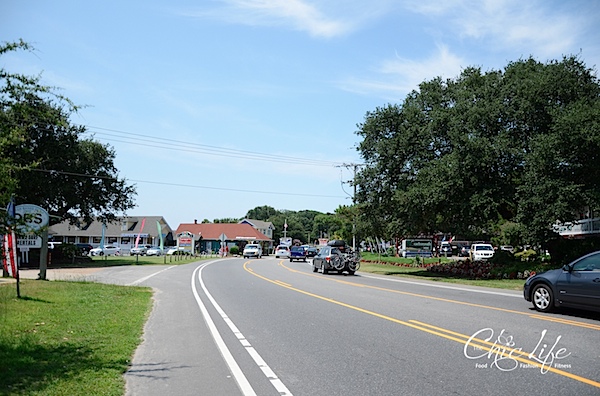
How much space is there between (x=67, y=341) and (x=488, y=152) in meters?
22.1

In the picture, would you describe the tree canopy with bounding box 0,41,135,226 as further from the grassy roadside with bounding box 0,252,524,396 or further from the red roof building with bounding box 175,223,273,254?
the red roof building with bounding box 175,223,273,254

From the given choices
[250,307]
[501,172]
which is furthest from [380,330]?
[501,172]

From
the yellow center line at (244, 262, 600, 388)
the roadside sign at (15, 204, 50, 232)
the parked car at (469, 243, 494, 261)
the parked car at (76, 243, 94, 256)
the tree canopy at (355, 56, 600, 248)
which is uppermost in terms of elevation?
the tree canopy at (355, 56, 600, 248)

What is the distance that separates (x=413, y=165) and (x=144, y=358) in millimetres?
24265

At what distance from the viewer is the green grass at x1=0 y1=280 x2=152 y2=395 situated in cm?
657

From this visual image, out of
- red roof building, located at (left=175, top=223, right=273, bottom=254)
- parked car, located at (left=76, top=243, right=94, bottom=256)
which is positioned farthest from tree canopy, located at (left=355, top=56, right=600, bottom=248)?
red roof building, located at (left=175, top=223, right=273, bottom=254)

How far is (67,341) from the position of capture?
9367 millimetres

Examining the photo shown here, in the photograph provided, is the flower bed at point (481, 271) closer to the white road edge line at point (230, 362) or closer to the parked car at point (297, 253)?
the white road edge line at point (230, 362)

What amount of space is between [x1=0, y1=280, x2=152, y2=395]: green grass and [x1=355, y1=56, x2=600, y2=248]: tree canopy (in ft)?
57.5

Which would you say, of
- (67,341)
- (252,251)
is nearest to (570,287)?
(67,341)

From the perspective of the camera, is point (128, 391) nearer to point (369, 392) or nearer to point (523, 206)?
point (369, 392)

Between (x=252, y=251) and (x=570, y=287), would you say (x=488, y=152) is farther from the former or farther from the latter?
(x=252, y=251)

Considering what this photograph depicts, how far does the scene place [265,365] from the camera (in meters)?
7.75

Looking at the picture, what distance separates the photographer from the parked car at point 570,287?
11.7m
